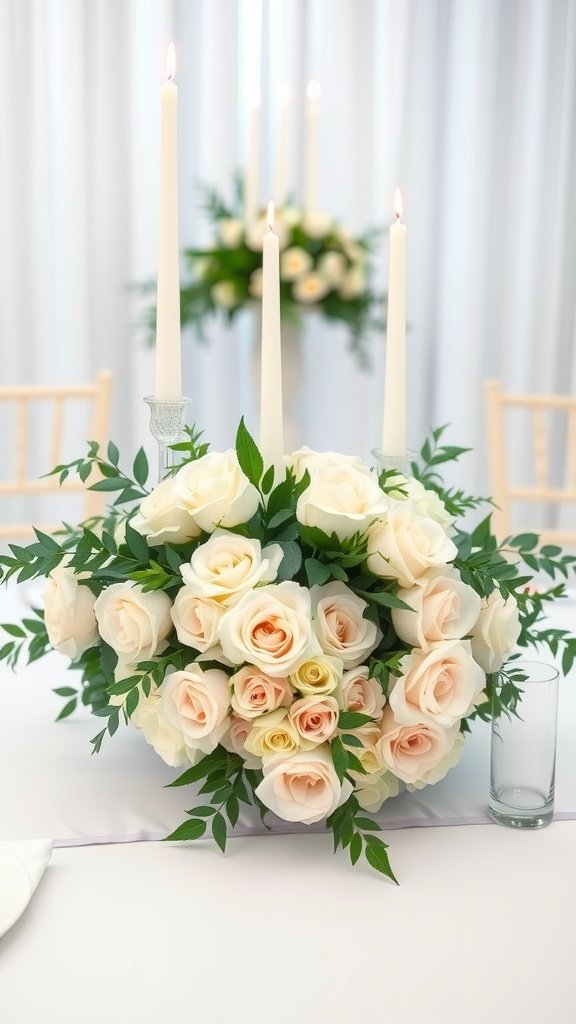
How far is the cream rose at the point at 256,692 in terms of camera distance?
2.49ft

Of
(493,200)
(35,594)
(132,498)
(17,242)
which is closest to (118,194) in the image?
(17,242)

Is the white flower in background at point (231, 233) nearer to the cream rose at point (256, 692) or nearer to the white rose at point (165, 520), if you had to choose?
the white rose at point (165, 520)

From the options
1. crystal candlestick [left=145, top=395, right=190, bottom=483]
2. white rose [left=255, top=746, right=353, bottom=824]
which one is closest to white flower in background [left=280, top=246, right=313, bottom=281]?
crystal candlestick [left=145, top=395, right=190, bottom=483]

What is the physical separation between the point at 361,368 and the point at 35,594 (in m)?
1.75

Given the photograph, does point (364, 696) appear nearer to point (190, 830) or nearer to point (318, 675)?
point (318, 675)

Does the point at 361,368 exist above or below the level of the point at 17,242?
below

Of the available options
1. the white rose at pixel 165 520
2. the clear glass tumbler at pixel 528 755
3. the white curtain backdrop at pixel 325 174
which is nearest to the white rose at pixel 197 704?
the white rose at pixel 165 520

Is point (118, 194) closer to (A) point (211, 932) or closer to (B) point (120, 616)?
(B) point (120, 616)

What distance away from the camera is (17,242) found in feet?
9.38

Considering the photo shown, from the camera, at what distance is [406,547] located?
0.79 m

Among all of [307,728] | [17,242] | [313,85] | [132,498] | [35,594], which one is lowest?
[35,594]

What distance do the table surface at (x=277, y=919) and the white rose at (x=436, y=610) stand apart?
6.3 inches

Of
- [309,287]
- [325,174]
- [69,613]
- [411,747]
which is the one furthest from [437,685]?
[325,174]

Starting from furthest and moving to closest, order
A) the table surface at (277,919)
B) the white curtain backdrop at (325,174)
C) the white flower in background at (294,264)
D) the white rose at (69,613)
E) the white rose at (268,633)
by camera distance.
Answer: the white curtain backdrop at (325,174)
the white flower in background at (294,264)
the white rose at (69,613)
the white rose at (268,633)
the table surface at (277,919)
